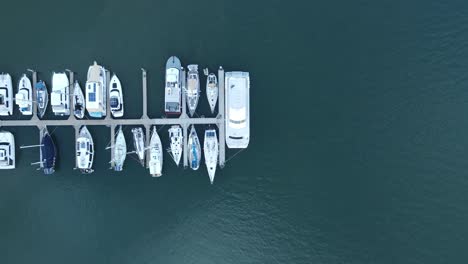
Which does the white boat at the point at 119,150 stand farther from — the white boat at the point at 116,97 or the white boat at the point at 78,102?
the white boat at the point at 78,102

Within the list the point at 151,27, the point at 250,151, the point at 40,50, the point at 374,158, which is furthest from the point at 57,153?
the point at 374,158

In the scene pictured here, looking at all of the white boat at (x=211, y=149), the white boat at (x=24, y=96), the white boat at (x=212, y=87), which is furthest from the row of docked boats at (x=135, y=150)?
the white boat at (x=212, y=87)

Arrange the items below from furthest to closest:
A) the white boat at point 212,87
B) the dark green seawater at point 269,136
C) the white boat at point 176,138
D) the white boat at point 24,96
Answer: the white boat at point 176,138 < the white boat at point 212,87 < the dark green seawater at point 269,136 < the white boat at point 24,96

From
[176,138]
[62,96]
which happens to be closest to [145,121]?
[176,138]

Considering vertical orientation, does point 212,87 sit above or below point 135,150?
above

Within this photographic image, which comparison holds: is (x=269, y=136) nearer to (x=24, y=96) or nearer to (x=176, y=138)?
(x=176, y=138)
